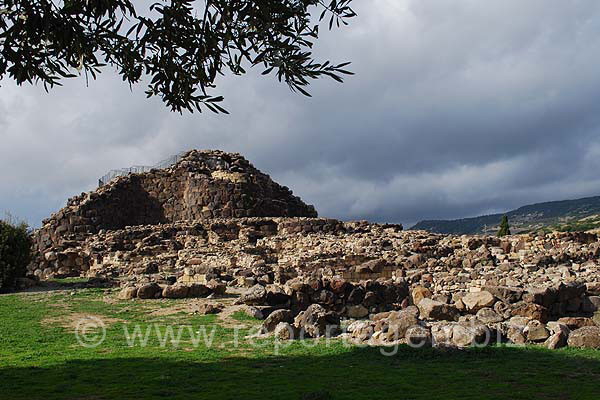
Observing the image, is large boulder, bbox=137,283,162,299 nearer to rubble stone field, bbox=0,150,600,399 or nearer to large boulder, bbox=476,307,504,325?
rubble stone field, bbox=0,150,600,399

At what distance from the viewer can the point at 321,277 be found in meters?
17.7

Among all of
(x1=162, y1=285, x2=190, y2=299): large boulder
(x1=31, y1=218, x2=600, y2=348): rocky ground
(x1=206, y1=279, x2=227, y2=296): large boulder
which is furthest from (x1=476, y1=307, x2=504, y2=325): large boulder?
(x1=162, y1=285, x2=190, y2=299): large boulder

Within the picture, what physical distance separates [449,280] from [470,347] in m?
8.77

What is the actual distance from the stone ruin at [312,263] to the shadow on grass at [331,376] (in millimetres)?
986

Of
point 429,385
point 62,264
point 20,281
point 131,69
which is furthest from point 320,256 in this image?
point 131,69

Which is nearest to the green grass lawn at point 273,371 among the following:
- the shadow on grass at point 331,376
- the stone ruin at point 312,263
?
the shadow on grass at point 331,376

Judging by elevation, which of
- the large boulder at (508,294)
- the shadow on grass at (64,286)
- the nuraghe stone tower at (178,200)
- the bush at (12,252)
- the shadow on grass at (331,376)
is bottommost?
the shadow on grass at (331,376)

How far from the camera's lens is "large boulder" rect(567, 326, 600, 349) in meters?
10.2

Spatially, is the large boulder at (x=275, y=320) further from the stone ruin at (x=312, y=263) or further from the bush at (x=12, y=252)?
the bush at (x=12, y=252)

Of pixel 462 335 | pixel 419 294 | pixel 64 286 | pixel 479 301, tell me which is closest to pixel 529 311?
pixel 479 301

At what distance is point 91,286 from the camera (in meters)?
22.7

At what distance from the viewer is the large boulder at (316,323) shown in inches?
485

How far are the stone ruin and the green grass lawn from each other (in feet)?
3.46

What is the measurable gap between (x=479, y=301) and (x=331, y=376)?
644 centimetres
